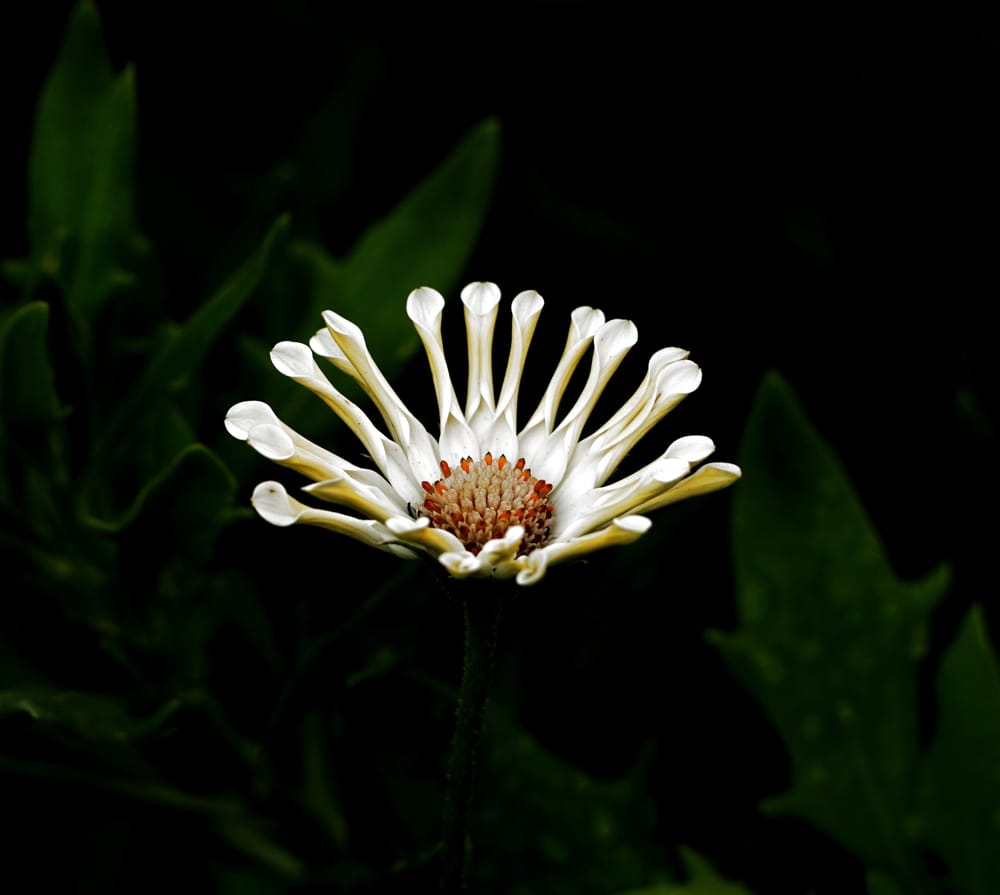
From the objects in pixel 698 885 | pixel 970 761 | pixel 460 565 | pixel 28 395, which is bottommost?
pixel 698 885

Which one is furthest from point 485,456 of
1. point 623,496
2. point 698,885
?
point 698,885

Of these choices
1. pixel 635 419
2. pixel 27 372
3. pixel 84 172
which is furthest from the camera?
pixel 84 172

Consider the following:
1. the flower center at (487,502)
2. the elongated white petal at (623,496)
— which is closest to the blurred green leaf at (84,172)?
the flower center at (487,502)

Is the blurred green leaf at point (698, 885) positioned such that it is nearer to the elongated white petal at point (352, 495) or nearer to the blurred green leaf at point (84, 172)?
the elongated white petal at point (352, 495)

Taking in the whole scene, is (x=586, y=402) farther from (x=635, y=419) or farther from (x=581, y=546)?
(x=581, y=546)

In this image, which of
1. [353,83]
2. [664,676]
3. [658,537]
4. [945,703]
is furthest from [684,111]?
[945,703]

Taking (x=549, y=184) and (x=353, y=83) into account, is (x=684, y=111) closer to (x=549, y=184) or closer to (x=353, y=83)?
(x=549, y=184)

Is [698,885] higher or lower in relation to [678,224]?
lower
